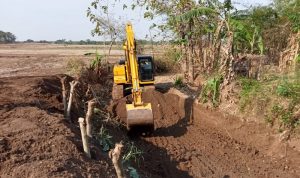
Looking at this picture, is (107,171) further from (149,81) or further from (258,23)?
(258,23)

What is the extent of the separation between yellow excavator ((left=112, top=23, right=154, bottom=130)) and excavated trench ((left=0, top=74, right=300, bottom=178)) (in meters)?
0.44

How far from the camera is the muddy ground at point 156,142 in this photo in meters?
5.88

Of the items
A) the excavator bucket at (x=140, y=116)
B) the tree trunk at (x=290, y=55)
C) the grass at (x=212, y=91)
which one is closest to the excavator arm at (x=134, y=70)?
the excavator bucket at (x=140, y=116)

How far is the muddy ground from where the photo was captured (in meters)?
5.88

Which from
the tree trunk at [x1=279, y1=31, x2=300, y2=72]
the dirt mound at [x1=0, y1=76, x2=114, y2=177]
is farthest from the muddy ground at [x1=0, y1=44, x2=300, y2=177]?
the tree trunk at [x1=279, y1=31, x2=300, y2=72]

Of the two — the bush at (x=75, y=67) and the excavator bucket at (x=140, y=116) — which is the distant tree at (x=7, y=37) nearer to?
the bush at (x=75, y=67)

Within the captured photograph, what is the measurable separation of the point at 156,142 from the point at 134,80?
148cm

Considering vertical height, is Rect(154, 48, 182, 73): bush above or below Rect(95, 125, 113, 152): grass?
above

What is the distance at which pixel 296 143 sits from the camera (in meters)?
9.03

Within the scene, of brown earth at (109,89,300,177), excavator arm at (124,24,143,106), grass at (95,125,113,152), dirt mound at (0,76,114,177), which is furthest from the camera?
excavator arm at (124,24,143,106)

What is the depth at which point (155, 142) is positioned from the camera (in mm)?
9883

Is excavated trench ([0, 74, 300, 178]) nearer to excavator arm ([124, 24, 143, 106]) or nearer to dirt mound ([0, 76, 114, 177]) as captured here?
dirt mound ([0, 76, 114, 177])

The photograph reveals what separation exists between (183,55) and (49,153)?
10.0 m

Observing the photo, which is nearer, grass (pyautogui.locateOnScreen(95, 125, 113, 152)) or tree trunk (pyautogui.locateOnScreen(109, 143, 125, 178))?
tree trunk (pyautogui.locateOnScreen(109, 143, 125, 178))
